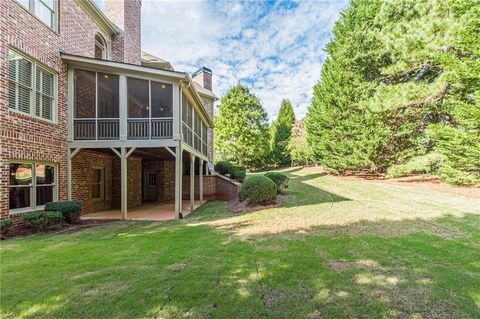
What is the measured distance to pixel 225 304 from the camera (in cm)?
314

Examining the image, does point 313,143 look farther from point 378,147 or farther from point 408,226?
point 408,226

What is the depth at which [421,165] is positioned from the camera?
1488 centimetres

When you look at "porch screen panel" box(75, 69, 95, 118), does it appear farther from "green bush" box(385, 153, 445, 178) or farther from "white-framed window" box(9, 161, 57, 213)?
"green bush" box(385, 153, 445, 178)

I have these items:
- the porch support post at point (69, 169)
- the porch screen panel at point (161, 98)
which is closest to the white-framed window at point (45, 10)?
the porch screen panel at point (161, 98)

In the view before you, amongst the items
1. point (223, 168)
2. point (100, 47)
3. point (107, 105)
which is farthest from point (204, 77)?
point (107, 105)

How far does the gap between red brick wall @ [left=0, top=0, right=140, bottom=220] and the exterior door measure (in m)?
7.12

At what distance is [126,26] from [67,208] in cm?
1089

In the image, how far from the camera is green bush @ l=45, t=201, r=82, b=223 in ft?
25.6

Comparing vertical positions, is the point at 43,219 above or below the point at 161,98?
below

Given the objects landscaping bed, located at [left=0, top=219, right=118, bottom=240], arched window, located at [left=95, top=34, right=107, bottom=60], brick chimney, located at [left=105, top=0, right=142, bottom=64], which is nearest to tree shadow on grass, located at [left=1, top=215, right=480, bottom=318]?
landscaping bed, located at [left=0, top=219, right=118, bottom=240]

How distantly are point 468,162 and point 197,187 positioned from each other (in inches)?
552

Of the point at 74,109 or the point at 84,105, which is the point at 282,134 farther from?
the point at 74,109

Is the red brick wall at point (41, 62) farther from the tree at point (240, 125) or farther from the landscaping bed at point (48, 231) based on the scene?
the tree at point (240, 125)

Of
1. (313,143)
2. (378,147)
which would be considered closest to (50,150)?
(378,147)
